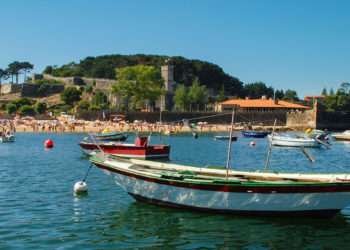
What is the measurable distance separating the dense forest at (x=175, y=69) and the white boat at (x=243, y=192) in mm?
150620

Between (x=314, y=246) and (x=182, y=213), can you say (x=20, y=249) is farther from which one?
(x=314, y=246)

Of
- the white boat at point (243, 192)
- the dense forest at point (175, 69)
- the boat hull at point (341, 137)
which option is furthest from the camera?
the dense forest at point (175, 69)

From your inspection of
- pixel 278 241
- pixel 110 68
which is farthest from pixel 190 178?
pixel 110 68

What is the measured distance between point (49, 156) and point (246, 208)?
26.3 meters

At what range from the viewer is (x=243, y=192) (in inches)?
646

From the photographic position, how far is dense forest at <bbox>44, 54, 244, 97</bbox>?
172 m

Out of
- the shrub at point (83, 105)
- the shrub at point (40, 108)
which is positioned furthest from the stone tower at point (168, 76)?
the shrub at point (40, 108)

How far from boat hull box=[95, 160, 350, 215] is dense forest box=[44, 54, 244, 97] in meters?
152

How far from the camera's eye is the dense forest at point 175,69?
566 feet

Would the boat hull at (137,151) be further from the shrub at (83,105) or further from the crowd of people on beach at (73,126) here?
the shrub at (83,105)

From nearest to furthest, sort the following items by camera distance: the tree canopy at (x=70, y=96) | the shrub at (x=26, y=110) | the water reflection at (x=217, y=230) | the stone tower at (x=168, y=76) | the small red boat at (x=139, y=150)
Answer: the water reflection at (x=217, y=230), the small red boat at (x=139, y=150), the shrub at (x=26, y=110), the tree canopy at (x=70, y=96), the stone tower at (x=168, y=76)

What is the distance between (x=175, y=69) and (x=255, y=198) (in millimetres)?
157408

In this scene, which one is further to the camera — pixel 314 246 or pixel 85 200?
pixel 85 200

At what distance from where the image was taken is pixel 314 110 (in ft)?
380
